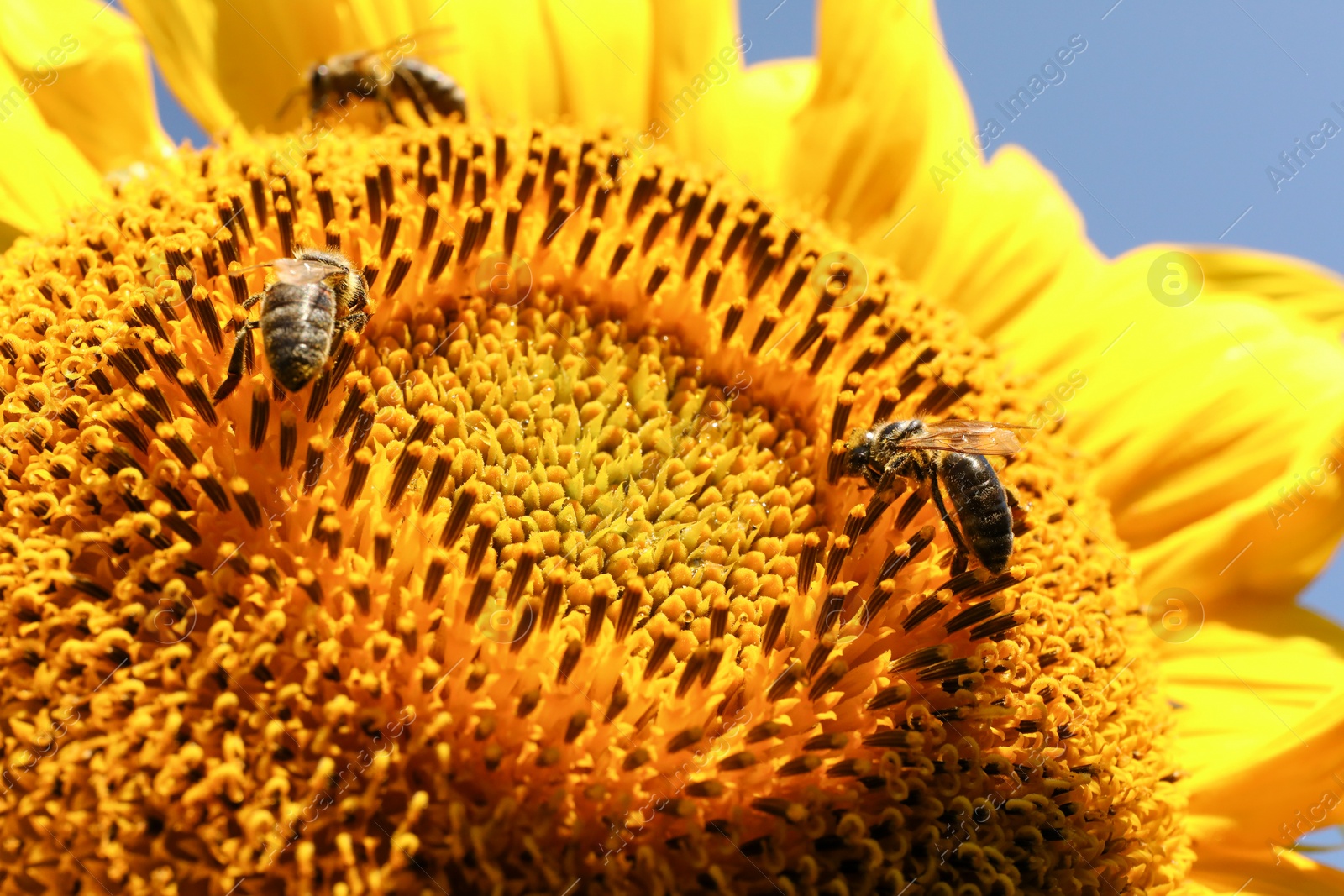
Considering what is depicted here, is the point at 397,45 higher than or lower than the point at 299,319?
higher

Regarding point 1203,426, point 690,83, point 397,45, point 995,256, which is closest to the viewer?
point 397,45

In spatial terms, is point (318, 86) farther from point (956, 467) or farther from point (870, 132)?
point (956, 467)

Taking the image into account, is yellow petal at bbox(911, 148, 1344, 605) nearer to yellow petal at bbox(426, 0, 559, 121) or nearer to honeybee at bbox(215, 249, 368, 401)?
yellow petal at bbox(426, 0, 559, 121)

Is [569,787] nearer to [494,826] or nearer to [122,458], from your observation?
[494,826]

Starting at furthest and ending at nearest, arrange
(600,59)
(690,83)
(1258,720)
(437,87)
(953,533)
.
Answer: (690,83) < (600,59) < (437,87) < (1258,720) < (953,533)

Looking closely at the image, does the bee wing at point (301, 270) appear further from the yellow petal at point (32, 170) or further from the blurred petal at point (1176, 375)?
the blurred petal at point (1176, 375)

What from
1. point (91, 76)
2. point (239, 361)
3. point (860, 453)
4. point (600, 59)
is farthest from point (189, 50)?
point (860, 453)

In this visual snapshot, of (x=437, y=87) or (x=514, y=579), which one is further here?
(x=437, y=87)
